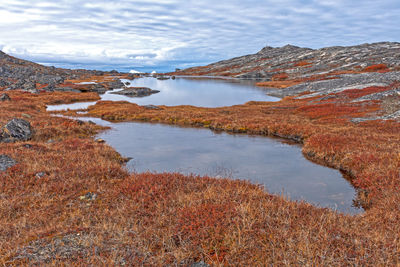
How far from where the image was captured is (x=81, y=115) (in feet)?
151

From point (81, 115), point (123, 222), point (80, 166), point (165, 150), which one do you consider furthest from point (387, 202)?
point (81, 115)

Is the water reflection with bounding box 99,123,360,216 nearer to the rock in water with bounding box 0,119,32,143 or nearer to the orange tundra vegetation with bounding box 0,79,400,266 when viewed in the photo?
the orange tundra vegetation with bounding box 0,79,400,266

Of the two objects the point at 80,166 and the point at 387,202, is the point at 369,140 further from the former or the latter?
the point at 80,166

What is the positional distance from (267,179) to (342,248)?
11.4 metres

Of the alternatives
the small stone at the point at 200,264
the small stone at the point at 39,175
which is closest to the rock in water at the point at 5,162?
the small stone at the point at 39,175

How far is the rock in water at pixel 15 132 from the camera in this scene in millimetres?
22438

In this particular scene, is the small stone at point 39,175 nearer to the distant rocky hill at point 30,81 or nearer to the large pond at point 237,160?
the large pond at point 237,160

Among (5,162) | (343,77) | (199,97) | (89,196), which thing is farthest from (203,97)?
(89,196)

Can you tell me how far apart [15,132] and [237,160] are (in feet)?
64.6

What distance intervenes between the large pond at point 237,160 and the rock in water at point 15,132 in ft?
24.4

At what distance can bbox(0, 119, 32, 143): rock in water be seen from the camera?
73.6ft

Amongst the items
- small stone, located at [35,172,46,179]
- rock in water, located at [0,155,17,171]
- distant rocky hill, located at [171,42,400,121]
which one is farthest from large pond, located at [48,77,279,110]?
small stone, located at [35,172,46,179]

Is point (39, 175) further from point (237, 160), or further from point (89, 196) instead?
point (237, 160)

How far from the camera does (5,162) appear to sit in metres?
14.5
